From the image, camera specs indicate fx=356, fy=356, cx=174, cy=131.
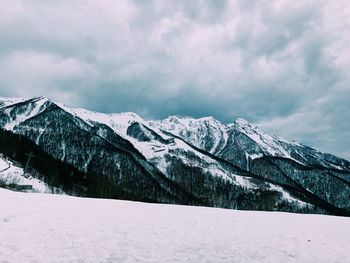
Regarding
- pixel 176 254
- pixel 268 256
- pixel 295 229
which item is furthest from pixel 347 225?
pixel 176 254

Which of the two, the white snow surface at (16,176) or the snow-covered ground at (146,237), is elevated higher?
the white snow surface at (16,176)

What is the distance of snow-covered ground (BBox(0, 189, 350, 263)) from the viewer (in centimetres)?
1191

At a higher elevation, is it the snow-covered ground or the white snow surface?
the white snow surface

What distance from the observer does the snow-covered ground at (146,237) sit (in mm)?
11906

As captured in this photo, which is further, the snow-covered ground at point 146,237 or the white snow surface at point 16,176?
the white snow surface at point 16,176

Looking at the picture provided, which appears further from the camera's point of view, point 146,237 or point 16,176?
point 16,176

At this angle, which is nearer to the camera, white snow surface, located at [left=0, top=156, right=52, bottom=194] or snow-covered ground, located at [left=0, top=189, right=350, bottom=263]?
snow-covered ground, located at [left=0, top=189, right=350, bottom=263]

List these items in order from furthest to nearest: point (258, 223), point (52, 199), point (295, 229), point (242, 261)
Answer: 1. point (52, 199)
2. point (258, 223)
3. point (295, 229)
4. point (242, 261)

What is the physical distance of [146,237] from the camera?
1442cm

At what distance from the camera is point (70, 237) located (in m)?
13.3

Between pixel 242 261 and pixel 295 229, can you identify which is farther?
pixel 295 229

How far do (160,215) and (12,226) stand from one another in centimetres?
832

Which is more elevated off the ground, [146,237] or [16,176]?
[16,176]

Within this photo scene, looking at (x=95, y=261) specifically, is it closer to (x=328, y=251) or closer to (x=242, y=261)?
(x=242, y=261)
